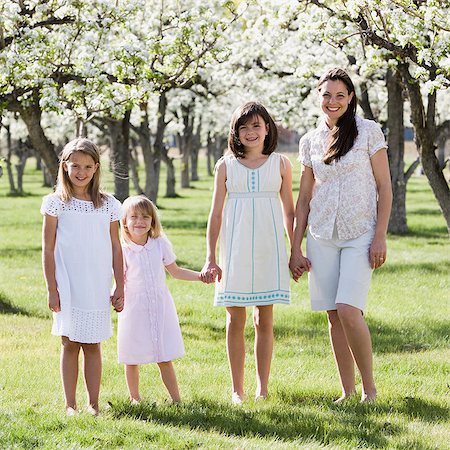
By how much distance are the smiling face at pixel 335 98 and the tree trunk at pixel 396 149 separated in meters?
13.1

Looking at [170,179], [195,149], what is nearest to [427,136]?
[170,179]

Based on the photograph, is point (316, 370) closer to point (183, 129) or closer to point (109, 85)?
point (109, 85)

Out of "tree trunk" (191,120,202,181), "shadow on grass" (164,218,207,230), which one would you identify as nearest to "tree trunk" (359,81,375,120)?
"shadow on grass" (164,218,207,230)

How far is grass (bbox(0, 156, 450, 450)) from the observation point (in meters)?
5.22

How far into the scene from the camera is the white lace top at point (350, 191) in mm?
5863

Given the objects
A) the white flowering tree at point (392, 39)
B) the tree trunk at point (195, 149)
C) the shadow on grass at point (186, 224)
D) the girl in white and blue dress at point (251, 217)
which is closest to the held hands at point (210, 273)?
the girl in white and blue dress at point (251, 217)

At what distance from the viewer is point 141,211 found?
618cm

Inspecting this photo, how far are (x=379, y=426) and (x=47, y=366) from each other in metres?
3.12

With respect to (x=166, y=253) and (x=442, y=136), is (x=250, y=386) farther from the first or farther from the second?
(x=442, y=136)

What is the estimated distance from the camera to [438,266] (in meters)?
15.1

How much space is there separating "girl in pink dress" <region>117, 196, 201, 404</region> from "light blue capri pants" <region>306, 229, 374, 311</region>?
785mm

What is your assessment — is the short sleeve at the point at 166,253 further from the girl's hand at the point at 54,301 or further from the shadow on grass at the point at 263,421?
the shadow on grass at the point at 263,421

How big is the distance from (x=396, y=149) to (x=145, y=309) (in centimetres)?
1498

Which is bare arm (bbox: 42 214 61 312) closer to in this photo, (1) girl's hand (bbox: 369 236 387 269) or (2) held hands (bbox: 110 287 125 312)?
(2) held hands (bbox: 110 287 125 312)
